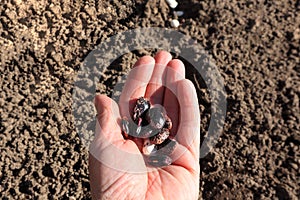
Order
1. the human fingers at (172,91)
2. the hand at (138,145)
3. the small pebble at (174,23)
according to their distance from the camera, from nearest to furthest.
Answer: the hand at (138,145) → the human fingers at (172,91) → the small pebble at (174,23)

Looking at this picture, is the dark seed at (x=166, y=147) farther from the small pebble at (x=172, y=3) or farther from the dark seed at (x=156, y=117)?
the small pebble at (x=172, y=3)

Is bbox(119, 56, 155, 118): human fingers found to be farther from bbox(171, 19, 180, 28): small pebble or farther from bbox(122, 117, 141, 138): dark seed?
bbox(171, 19, 180, 28): small pebble

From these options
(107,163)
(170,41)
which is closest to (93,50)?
(170,41)

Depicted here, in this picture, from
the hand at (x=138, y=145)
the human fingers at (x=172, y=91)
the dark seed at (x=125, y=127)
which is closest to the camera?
the hand at (x=138, y=145)

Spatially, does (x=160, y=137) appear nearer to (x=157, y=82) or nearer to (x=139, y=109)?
(x=139, y=109)

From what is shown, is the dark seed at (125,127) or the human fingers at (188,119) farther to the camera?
the human fingers at (188,119)

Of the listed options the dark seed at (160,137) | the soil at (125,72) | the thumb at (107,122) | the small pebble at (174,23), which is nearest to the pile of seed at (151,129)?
the dark seed at (160,137)
